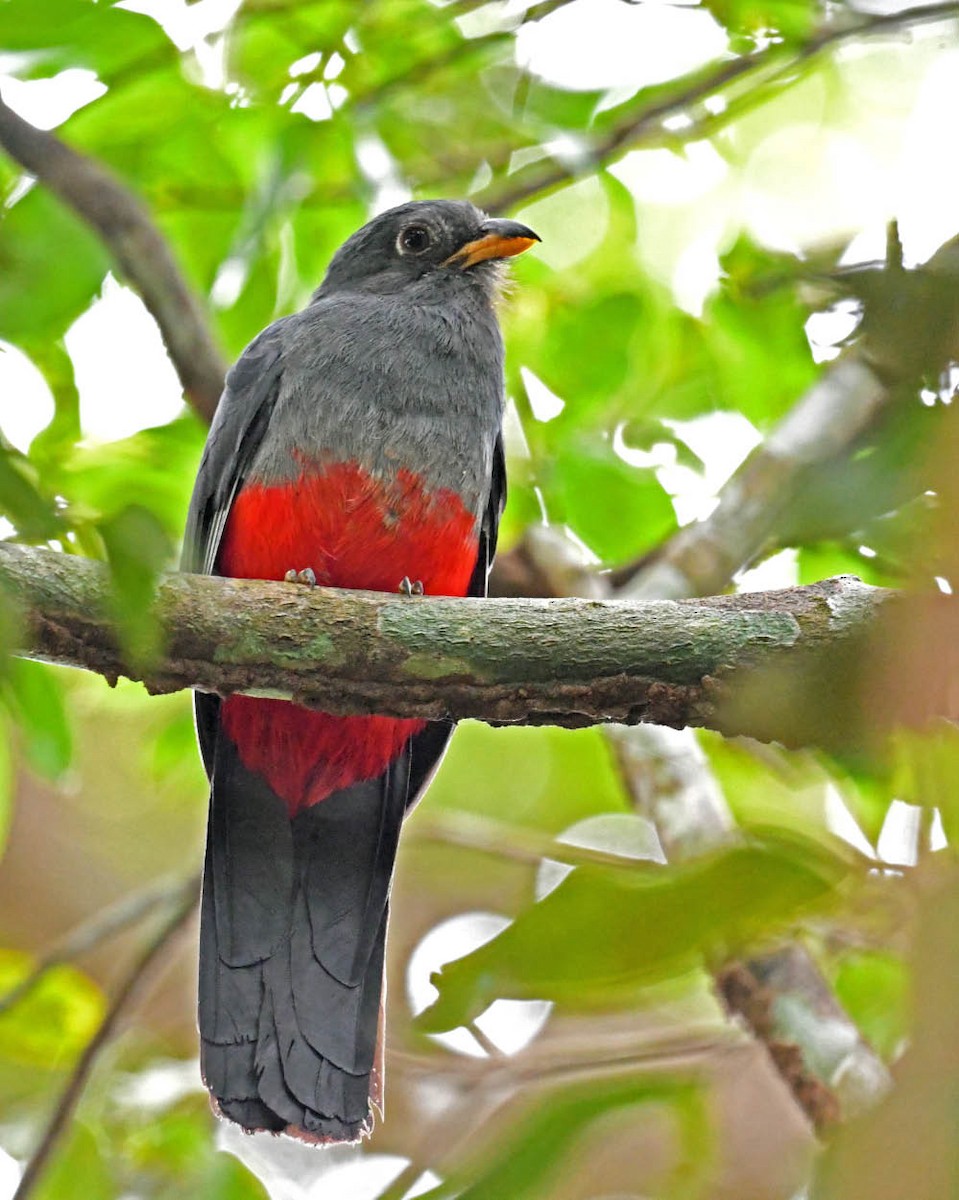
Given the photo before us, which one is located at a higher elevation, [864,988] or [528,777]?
[864,988]

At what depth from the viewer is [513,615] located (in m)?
2.66

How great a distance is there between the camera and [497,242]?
14.4ft

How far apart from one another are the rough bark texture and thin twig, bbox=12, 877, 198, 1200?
4.59ft

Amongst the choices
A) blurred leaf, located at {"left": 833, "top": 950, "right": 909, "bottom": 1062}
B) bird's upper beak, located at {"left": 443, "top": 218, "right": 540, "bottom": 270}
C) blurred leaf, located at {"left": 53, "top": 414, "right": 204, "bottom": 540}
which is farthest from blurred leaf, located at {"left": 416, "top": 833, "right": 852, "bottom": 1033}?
bird's upper beak, located at {"left": 443, "top": 218, "right": 540, "bottom": 270}

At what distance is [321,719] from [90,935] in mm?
1070

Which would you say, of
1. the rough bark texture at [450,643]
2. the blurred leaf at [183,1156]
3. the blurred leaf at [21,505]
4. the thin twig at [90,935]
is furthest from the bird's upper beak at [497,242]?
the blurred leaf at [21,505]

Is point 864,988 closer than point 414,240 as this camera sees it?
Yes

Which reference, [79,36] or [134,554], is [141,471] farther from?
[134,554]

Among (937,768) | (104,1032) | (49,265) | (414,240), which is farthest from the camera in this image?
(414,240)

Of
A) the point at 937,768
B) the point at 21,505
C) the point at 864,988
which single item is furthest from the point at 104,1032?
the point at 937,768

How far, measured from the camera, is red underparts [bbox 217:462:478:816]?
3.62 meters

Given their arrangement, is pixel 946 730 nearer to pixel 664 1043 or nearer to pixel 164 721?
pixel 664 1043

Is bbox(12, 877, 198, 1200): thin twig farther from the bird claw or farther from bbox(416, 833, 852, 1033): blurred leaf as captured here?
bbox(416, 833, 852, 1033): blurred leaf

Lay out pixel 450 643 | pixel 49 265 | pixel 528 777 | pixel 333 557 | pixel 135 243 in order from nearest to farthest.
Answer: pixel 450 643 → pixel 49 265 → pixel 333 557 → pixel 135 243 → pixel 528 777
